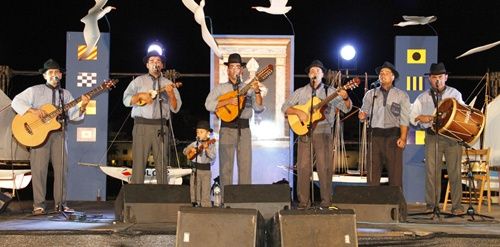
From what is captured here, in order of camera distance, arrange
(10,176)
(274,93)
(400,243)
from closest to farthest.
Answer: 1. (400,243)
2. (10,176)
3. (274,93)

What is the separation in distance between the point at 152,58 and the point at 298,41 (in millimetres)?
13899

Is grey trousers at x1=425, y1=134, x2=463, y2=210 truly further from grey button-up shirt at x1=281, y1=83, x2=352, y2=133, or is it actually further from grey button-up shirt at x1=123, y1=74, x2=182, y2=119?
grey button-up shirt at x1=123, y1=74, x2=182, y2=119

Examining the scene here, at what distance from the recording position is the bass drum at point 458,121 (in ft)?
25.5

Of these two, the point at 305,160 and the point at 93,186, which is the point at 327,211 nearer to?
the point at 305,160

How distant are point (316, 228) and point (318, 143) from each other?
11.3 ft

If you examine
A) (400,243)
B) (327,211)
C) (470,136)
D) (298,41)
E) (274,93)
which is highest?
(298,41)

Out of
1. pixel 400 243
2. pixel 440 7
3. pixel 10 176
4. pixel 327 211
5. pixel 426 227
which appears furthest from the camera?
pixel 440 7

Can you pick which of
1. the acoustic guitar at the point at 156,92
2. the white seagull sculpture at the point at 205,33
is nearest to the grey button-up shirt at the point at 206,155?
the acoustic guitar at the point at 156,92

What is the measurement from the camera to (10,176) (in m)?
9.67

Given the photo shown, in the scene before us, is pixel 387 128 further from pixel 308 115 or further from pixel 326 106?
pixel 308 115

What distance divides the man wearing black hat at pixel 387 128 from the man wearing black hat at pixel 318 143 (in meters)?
0.42

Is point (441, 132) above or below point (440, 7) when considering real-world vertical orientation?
below

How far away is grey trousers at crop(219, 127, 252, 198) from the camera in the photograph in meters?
8.09

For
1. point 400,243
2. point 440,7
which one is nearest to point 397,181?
point 400,243
